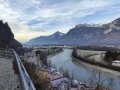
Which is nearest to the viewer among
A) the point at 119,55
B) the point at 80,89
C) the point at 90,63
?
the point at 80,89

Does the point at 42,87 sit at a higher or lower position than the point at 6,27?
lower

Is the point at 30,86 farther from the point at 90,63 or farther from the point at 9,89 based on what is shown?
the point at 90,63

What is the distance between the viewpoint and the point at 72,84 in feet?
155

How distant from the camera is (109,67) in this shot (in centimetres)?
9119

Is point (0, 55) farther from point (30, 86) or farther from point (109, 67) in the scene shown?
point (109, 67)

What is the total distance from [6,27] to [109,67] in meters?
42.1

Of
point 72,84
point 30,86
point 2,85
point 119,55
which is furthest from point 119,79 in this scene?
point 30,86

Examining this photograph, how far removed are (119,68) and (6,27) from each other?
40.9m

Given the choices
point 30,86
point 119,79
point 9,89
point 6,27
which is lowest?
point 119,79

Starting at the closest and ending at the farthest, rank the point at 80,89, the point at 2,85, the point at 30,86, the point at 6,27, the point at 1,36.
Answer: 1. the point at 30,86
2. the point at 2,85
3. the point at 80,89
4. the point at 1,36
5. the point at 6,27

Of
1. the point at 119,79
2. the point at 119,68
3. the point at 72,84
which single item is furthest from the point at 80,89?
the point at 119,68

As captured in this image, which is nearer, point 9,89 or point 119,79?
point 9,89

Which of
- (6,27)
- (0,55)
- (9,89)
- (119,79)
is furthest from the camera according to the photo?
(119,79)

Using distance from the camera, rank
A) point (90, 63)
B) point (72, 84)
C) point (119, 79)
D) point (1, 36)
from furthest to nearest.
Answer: point (90, 63), point (119, 79), point (1, 36), point (72, 84)
